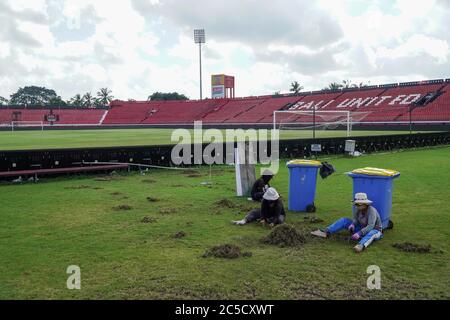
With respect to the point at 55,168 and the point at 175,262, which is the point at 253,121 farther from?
the point at 175,262

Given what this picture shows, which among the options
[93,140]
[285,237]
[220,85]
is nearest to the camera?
[285,237]

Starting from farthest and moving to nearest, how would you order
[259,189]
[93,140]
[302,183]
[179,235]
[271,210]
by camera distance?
1. [93,140]
2. [259,189]
3. [302,183]
4. [271,210]
5. [179,235]

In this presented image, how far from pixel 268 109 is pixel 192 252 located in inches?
2420

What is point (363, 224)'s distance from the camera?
7094 millimetres

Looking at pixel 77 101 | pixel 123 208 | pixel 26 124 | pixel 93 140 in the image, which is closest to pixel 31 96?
pixel 77 101

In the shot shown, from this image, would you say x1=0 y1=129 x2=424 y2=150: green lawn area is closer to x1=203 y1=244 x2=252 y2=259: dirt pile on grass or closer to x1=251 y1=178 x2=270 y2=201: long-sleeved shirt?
x1=251 y1=178 x2=270 y2=201: long-sleeved shirt

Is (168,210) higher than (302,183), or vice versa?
(302,183)

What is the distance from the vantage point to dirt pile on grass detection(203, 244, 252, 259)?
6.28 m

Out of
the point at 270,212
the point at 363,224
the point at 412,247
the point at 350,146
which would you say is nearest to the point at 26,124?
the point at 350,146

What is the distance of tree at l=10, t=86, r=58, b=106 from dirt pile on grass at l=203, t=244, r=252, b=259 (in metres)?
150

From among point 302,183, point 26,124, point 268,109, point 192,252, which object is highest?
point 268,109

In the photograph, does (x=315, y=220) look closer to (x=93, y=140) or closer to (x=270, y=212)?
(x=270, y=212)

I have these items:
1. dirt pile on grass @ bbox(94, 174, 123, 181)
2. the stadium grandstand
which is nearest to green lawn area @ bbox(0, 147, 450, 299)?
dirt pile on grass @ bbox(94, 174, 123, 181)

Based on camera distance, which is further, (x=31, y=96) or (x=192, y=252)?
(x=31, y=96)
